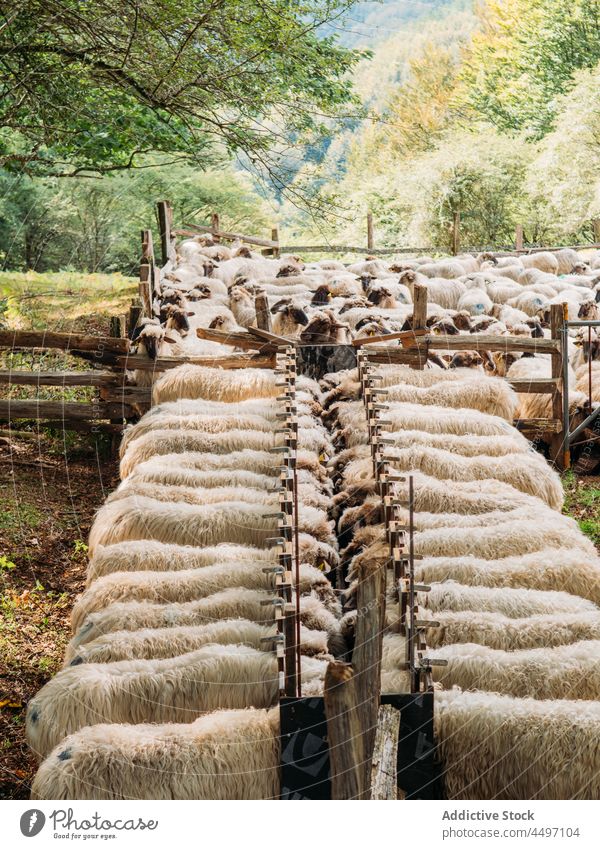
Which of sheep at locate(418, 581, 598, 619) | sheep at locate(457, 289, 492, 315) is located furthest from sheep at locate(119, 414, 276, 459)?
sheep at locate(457, 289, 492, 315)

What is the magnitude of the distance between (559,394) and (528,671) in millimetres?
6747

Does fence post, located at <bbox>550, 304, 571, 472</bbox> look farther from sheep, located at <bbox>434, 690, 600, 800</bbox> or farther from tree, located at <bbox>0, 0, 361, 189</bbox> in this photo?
sheep, located at <bbox>434, 690, 600, 800</bbox>

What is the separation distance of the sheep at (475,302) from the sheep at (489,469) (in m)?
8.17

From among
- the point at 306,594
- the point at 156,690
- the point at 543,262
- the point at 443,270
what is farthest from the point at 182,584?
the point at 543,262

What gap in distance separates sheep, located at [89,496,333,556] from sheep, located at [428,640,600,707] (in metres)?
2.12

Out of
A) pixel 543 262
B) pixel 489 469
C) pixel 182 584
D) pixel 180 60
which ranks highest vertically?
pixel 180 60

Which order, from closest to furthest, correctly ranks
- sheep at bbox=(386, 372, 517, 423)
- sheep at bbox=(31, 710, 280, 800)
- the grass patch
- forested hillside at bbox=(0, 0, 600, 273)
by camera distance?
sheep at bbox=(31, 710, 280, 800), the grass patch, sheep at bbox=(386, 372, 517, 423), forested hillside at bbox=(0, 0, 600, 273)

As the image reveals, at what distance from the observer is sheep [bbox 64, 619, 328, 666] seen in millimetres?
5293

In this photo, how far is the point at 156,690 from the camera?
5035 mm

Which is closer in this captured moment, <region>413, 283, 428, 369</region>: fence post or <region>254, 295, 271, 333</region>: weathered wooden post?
<region>413, 283, 428, 369</region>: fence post

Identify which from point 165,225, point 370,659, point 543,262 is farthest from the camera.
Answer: point 543,262

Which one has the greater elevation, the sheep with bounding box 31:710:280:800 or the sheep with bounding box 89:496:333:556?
the sheep with bounding box 89:496:333:556

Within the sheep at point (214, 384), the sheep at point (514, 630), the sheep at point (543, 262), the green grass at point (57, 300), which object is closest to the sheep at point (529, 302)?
the sheep at point (543, 262)

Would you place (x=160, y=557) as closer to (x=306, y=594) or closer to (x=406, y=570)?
(x=306, y=594)
